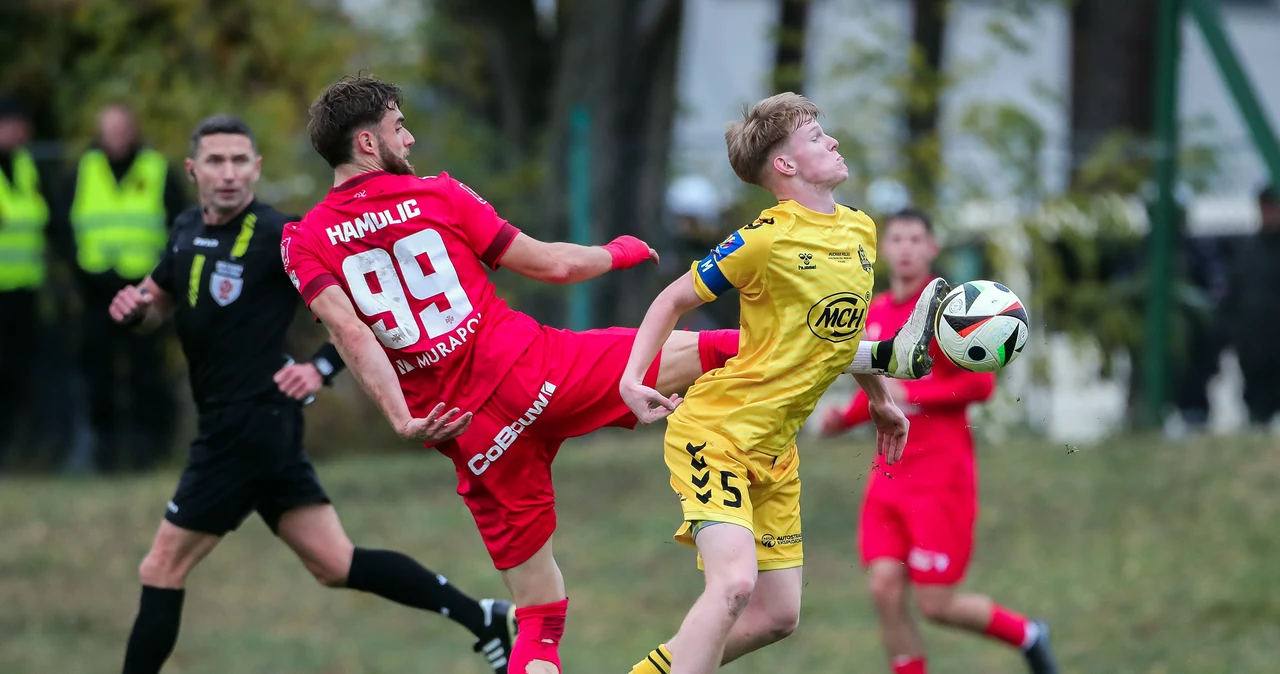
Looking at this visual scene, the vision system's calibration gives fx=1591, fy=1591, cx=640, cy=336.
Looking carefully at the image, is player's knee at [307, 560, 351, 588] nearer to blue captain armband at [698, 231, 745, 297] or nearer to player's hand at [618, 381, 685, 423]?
player's hand at [618, 381, 685, 423]

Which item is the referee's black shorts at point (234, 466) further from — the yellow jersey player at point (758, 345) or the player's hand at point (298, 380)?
the yellow jersey player at point (758, 345)

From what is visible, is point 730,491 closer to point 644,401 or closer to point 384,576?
point 644,401

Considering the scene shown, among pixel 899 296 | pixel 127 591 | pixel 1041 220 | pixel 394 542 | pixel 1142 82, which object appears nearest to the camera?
pixel 899 296

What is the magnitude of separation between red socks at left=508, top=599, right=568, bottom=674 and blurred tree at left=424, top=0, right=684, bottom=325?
693 centimetres

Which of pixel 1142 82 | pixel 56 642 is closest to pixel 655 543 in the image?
pixel 56 642

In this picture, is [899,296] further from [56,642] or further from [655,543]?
[56,642]

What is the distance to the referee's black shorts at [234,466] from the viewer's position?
608 centimetres

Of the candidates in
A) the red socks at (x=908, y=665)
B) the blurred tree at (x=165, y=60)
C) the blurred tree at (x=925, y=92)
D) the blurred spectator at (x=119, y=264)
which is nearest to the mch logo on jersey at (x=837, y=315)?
the red socks at (x=908, y=665)

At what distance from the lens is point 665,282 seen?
12461mm

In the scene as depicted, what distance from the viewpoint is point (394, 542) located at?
35.1 feet

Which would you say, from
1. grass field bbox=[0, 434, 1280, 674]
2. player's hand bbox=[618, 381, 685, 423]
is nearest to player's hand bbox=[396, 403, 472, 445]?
player's hand bbox=[618, 381, 685, 423]

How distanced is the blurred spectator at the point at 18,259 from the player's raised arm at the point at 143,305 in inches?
244

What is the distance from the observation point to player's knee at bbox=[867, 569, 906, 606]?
6930 mm

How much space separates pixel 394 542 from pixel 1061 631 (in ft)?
14.4
